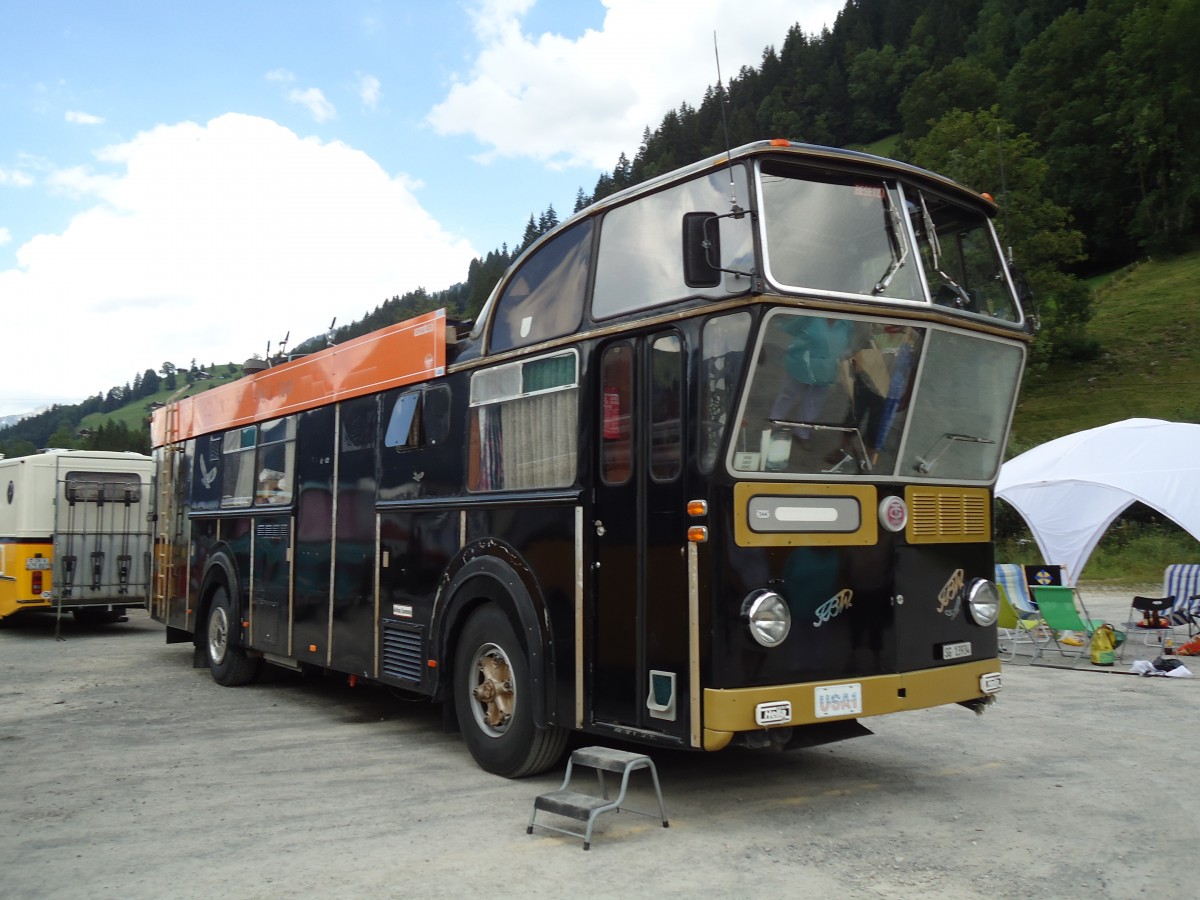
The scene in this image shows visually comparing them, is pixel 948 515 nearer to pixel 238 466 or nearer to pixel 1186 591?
pixel 238 466

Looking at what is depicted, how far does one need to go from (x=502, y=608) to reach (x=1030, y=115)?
67.2 metres

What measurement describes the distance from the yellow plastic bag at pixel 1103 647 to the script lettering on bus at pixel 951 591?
690 centimetres

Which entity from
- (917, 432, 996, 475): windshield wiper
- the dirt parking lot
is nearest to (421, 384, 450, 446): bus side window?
the dirt parking lot

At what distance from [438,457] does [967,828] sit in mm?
4330

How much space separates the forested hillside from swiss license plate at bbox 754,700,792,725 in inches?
123

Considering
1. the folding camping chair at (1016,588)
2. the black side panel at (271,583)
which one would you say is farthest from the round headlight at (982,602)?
the folding camping chair at (1016,588)

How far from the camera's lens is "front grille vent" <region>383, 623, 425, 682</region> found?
8.02m

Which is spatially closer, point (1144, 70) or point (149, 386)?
point (1144, 70)

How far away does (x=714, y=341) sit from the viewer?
5.71 meters

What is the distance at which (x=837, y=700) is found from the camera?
5824 mm

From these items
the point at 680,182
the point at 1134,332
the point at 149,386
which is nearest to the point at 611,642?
the point at 680,182

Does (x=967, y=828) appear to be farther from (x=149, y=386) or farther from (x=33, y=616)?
(x=149, y=386)

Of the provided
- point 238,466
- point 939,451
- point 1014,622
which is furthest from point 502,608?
point 1014,622

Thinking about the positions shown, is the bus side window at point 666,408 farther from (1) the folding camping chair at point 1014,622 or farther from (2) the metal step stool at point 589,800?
(1) the folding camping chair at point 1014,622
